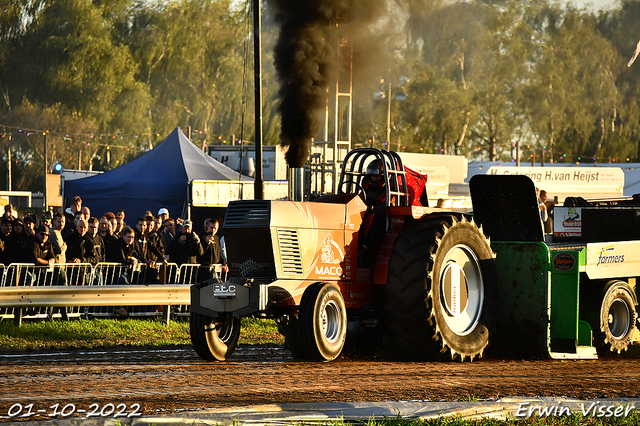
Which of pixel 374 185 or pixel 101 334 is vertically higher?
pixel 374 185

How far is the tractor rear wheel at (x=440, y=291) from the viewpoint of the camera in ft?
27.7

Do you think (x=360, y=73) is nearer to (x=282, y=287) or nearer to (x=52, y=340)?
(x=52, y=340)

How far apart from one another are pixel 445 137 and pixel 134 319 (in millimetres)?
53106

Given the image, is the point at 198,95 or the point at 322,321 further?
the point at 198,95

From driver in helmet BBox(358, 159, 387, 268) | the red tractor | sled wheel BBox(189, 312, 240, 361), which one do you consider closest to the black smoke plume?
driver in helmet BBox(358, 159, 387, 268)

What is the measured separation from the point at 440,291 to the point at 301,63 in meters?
6.15

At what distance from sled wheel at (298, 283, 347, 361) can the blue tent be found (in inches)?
510

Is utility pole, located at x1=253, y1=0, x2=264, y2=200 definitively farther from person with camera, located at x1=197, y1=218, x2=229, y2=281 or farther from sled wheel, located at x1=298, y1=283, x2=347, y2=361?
sled wheel, located at x1=298, y1=283, x2=347, y2=361

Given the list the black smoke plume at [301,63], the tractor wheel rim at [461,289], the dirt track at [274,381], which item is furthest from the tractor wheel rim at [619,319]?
the black smoke plume at [301,63]

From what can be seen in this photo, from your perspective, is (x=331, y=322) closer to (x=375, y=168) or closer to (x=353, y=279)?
(x=353, y=279)

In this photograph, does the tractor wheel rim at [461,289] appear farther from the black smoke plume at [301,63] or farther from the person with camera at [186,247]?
the person with camera at [186,247]

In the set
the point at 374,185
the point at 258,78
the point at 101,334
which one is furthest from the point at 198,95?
the point at 374,185

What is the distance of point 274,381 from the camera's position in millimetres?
6984

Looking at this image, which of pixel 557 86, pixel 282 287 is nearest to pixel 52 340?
pixel 282 287
